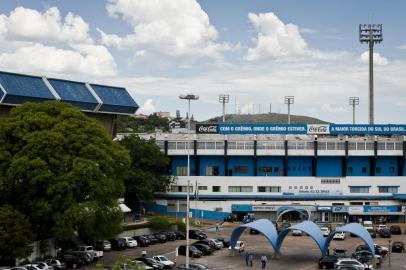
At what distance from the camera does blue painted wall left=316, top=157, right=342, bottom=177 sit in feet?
Answer: 349

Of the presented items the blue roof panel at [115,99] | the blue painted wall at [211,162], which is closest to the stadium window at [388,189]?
the blue painted wall at [211,162]

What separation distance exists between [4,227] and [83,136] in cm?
1183

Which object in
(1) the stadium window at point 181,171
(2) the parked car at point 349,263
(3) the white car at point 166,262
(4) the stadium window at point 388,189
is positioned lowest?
(3) the white car at point 166,262

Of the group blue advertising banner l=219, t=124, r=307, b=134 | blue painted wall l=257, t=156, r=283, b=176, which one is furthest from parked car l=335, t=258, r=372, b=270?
blue painted wall l=257, t=156, r=283, b=176

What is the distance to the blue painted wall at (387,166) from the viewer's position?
351 ft

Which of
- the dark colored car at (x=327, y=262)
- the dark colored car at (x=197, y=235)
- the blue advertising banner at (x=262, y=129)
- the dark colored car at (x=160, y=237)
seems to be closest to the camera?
the dark colored car at (x=327, y=262)

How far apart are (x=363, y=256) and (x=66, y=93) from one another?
143 feet

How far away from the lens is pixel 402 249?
234ft

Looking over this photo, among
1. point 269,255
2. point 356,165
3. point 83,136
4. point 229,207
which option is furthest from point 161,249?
point 356,165

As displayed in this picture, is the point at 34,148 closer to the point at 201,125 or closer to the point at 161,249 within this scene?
the point at 161,249

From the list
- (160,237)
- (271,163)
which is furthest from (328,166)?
(160,237)

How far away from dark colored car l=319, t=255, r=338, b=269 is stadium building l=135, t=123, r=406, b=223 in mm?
43295

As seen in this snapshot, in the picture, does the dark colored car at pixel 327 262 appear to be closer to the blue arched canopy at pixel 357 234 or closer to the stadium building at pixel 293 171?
the blue arched canopy at pixel 357 234

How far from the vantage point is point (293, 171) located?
107 metres
